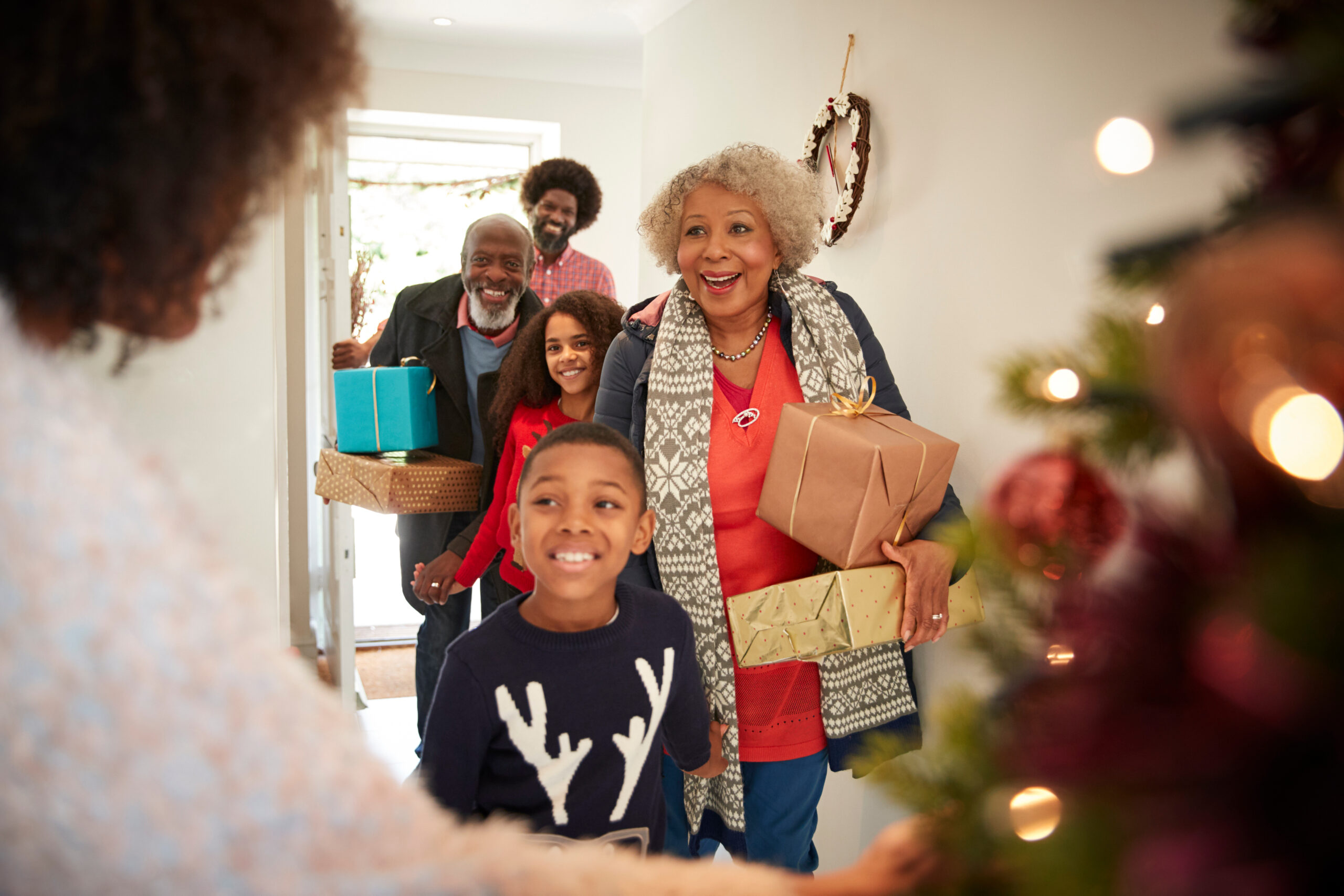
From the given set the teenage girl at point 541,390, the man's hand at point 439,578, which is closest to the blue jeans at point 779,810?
the teenage girl at point 541,390

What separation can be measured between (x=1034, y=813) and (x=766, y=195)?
145 cm

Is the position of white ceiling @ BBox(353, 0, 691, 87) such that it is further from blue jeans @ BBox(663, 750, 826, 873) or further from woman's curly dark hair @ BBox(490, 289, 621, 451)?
blue jeans @ BBox(663, 750, 826, 873)

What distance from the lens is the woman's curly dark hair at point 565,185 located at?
12.1 ft

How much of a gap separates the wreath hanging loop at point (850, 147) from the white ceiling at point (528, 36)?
178cm

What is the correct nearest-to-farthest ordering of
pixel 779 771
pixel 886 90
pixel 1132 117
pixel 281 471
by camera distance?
1. pixel 1132 117
2. pixel 281 471
3. pixel 779 771
4. pixel 886 90

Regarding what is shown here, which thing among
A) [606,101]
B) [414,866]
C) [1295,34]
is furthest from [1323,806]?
[606,101]

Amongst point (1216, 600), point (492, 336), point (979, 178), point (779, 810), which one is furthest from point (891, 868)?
point (492, 336)

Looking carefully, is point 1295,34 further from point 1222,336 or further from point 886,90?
point 886,90

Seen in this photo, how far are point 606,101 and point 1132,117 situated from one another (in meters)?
5.27

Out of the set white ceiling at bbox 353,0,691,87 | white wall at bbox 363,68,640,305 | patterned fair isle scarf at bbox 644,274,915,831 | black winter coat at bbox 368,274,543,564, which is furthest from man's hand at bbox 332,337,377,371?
white wall at bbox 363,68,640,305

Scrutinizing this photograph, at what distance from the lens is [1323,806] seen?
24 centimetres

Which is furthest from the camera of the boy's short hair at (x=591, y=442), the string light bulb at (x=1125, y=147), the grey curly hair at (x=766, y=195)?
the grey curly hair at (x=766, y=195)

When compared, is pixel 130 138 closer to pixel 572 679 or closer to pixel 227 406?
pixel 227 406

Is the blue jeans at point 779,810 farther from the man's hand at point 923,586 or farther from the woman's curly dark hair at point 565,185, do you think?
the woman's curly dark hair at point 565,185
